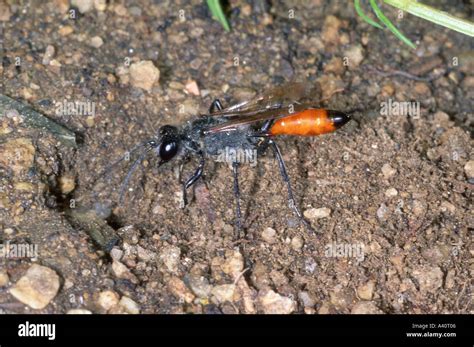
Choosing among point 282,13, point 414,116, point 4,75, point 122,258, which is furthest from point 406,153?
point 4,75

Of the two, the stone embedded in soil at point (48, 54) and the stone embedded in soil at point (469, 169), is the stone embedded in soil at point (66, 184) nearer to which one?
the stone embedded in soil at point (48, 54)

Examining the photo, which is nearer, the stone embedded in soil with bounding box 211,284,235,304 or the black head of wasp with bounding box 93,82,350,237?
the stone embedded in soil with bounding box 211,284,235,304

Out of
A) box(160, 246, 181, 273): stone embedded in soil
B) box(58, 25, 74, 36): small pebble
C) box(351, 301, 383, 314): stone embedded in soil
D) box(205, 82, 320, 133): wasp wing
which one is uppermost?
box(58, 25, 74, 36): small pebble

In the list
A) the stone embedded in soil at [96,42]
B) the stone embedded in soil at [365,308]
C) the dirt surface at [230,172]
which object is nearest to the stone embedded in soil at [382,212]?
the dirt surface at [230,172]

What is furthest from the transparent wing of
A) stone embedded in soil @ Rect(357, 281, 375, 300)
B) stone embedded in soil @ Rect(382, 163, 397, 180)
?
stone embedded in soil @ Rect(357, 281, 375, 300)

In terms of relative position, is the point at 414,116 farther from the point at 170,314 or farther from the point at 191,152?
the point at 170,314

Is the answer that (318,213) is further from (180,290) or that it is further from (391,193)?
(180,290)

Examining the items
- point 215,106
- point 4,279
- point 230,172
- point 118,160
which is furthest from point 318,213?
point 4,279

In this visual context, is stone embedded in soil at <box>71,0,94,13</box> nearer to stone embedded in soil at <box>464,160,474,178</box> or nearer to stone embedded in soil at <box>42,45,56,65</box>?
stone embedded in soil at <box>42,45,56,65</box>
